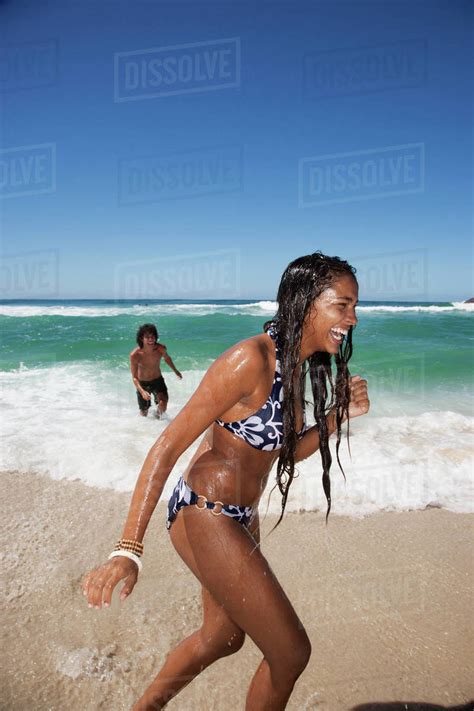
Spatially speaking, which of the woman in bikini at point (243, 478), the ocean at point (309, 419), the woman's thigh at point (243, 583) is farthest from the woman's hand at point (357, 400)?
the ocean at point (309, 419)

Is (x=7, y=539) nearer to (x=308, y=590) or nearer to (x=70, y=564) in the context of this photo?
(x=70, y=564)

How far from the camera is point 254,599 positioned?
186 centimetres

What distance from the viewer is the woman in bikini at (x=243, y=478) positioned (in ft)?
6.01

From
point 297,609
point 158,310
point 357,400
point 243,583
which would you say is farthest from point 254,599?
point 158,310

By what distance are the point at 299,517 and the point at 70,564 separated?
2131 millimetres

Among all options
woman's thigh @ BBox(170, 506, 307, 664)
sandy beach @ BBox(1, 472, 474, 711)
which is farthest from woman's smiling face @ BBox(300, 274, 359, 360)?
sandy beach @ BBox(1, 472, 474, 711)

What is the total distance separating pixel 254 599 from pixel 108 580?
56cm

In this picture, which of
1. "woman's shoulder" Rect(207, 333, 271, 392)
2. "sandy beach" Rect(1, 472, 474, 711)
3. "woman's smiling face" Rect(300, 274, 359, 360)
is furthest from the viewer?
"sandy beach" Rect(1, 472, 474, 711)

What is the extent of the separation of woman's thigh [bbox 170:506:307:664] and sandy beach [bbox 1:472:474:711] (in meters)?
1.21

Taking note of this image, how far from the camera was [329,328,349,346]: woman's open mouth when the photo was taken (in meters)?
2.16

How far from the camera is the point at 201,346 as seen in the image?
75.3 ft
